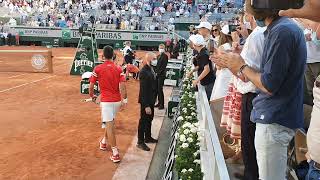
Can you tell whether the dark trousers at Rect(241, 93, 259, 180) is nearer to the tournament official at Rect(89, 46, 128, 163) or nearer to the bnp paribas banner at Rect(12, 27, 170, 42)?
the tournament official at Rect(89, 46, 128, 163)

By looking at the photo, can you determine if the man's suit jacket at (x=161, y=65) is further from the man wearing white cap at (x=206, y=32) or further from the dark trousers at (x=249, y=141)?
the dark trousers at (x=249, y=141)

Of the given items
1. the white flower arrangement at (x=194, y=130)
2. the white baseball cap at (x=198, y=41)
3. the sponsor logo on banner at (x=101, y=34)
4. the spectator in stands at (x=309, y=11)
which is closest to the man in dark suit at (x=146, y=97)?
the white baseball cap at (x=198, y=41)

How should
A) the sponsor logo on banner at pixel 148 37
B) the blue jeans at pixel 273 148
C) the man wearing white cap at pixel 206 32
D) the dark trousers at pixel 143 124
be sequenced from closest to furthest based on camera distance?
the blue jeans at pixel 273 148 → the man wearing white cap at pixel 206 32 → the dark trousers at pixel 143 124 → the sponsor logo on banner at pixel 148 37

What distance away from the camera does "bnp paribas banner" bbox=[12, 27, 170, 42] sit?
109 ft

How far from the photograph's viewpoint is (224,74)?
627cm

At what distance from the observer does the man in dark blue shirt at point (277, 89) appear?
3123mm

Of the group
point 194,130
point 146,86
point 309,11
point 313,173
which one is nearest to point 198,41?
point 146,86

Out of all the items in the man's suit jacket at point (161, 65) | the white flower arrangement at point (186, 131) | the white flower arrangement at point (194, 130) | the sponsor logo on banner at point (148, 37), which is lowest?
the white flower arrangement at point (186, 131)

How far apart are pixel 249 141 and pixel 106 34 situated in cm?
3057

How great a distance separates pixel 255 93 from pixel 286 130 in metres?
0.60

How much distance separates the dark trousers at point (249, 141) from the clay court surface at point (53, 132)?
3953mm

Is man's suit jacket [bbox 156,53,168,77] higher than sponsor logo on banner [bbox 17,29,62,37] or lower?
lower

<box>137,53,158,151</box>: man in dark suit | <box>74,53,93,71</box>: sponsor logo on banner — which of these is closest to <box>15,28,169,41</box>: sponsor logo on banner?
<box>74,53,93,71</box>: sponsor logo on banner

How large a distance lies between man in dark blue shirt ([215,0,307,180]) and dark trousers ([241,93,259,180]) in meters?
0.41
